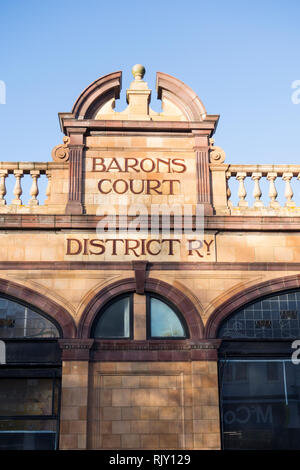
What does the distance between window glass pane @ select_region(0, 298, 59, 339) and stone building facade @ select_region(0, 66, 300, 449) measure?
0.04 m

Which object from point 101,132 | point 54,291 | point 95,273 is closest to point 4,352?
point 54,291

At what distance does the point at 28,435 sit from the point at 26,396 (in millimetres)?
991

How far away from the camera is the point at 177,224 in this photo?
63.4ft

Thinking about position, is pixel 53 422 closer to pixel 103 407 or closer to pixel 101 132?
pixel 103 407

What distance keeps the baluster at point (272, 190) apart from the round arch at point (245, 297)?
7.38ft

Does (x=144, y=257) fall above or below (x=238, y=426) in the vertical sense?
above

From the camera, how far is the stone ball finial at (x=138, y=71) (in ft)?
70.1

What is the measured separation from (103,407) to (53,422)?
1.35 metres

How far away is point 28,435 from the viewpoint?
57.7 feet

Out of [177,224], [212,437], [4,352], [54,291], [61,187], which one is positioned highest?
[61,187]

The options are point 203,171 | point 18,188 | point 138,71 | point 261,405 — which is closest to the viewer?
point 261,405

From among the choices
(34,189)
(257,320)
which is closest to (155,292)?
(257,320)

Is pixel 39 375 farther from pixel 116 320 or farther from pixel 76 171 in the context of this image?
pixel 76 171

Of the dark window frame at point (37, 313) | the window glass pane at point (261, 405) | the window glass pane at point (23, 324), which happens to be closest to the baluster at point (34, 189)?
the dark window frame at point (37, 313)
